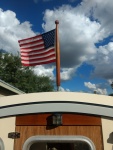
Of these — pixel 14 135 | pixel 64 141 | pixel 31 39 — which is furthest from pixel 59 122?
pixel 31 39

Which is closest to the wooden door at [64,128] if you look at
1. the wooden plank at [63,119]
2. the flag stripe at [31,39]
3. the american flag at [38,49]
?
the wooden plank at [63,119]

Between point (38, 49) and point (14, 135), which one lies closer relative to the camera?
point (14, 135)

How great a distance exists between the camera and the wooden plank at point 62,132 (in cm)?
455

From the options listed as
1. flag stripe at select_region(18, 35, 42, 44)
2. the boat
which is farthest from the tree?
the boat

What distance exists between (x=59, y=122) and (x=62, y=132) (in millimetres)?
Answer: 177

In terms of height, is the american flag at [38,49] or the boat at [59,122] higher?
the american flag at [38,49]

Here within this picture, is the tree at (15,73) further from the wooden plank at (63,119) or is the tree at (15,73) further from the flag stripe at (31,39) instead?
the wooden plank at (63,119)

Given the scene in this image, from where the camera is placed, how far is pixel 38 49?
9.30 metres

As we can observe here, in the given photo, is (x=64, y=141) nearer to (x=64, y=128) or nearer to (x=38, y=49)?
(x=64, y=128)

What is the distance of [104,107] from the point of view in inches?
181

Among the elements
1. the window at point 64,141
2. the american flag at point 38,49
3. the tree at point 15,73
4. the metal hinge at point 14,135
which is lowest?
the window at point 64,141

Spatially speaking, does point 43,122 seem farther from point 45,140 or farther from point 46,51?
point 46,51

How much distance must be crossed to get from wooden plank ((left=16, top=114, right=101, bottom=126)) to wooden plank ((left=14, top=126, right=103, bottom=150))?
7 centimetres

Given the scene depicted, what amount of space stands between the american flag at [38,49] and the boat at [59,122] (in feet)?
14.0
